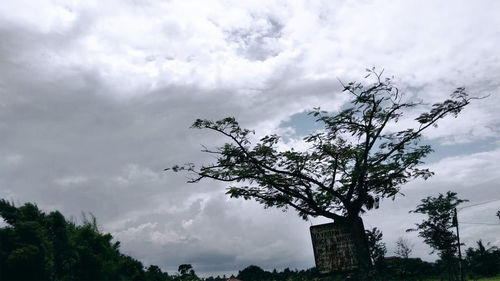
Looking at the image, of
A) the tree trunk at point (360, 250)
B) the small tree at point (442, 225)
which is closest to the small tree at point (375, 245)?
the small tree at point (442, 225)

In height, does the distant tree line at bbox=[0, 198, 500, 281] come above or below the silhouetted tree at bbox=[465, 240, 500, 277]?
above

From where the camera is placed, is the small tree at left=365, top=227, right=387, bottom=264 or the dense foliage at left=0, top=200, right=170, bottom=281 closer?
the dense foliage at left=0, top=200, right=170, bottom=281

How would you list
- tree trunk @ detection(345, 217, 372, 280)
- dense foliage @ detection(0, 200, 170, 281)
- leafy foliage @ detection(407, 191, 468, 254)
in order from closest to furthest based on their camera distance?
dense foliage @ detection(0, 200, 170, 281)
tree trunk @ detection(345, 217, 372, 280)
leafy foliage @ detection(407, 191, 468, 254)

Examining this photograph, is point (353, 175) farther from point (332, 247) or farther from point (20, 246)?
point (20, 246)

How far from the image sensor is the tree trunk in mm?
12977

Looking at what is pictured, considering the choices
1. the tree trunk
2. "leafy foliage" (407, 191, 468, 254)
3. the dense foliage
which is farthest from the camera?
"leafy foliage" (407, 191, 468, 254)

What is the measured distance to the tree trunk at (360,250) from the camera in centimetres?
1298

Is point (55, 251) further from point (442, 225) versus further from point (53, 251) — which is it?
point (442, 225)

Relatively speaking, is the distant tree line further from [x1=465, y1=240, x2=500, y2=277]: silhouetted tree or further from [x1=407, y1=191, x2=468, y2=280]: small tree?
[x1=465, y1=240, x2=500, y2=277]: silhouetted tree

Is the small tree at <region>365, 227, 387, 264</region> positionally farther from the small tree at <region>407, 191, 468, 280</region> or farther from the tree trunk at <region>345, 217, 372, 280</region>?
the tree trunk at <region>345, 217, 372, 280</region>

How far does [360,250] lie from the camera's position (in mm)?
13203

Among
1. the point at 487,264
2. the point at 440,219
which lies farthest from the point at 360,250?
the point at 487,264

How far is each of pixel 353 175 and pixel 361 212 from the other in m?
1.58

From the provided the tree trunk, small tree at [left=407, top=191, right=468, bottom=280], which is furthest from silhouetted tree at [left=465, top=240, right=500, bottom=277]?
the tree trunk
